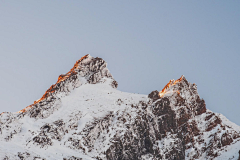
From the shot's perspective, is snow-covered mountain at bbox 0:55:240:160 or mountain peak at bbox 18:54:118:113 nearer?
snow-covered mountain at bbox 0:55:240:160

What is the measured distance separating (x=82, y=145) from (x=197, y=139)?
28.3 meters

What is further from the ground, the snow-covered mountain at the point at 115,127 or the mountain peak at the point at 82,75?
the mountain peak at the point at 82,75

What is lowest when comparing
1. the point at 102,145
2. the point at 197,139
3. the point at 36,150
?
the point at 36,150

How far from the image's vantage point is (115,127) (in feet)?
248

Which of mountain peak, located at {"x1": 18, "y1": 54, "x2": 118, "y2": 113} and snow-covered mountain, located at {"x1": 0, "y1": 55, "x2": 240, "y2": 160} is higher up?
mountain peak, located at {"x1": 18, "y1": 54, "x2": 118, "y2": 113}

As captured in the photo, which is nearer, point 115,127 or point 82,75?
point 115,127

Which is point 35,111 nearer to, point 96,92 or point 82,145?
point 82,145

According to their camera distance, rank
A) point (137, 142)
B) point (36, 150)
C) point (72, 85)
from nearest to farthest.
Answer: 1. point (36, 150)
2. point (137, 142)
3. point (72, 85)

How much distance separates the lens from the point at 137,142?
73188 millimetres

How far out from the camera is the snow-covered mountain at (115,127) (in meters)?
66.1

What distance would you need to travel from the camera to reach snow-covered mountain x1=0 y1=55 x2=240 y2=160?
66125 millimetres

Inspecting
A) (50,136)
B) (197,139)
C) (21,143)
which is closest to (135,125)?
(197,139)

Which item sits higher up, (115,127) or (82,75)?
(82,75)

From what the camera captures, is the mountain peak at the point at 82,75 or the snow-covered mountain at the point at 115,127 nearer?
the snow-covered mountain at the point at 115,127
